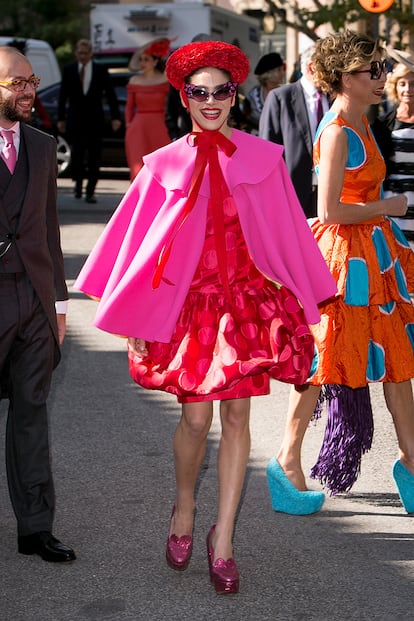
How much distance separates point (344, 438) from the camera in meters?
6.15

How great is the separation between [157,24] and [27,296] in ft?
78.8

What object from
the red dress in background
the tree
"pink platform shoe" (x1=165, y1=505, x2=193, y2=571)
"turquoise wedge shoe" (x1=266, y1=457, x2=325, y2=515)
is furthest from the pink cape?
the tree

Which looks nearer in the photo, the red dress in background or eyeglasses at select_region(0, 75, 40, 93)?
eyeglasses at select_region(0, 75, 40, 93)

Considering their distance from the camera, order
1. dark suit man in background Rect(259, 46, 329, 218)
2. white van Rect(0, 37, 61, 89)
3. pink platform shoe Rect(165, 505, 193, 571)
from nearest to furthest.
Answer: pink platform shoe Rect(165, 505, 193, 571), dark suit man in background Rect(259, 46, 329, 218), white van Rect(0, 37, 61, 89)

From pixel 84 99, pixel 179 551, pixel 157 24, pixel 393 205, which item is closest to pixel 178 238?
pixel 179 551

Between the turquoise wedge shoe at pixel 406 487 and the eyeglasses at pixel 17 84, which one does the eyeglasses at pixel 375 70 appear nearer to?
the eyeglasses at pixel 17 84

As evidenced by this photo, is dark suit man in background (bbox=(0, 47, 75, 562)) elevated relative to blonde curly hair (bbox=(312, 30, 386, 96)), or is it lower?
lower

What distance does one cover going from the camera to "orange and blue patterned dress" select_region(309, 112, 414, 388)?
5.93m

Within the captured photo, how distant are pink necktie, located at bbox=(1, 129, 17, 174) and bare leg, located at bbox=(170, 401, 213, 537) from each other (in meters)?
1.08

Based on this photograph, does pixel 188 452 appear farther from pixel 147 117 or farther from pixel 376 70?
pixel 147 117

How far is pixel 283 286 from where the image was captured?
5043 millimetres

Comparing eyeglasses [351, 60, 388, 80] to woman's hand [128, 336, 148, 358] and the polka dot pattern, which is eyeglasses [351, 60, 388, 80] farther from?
woman's hand [128, 336, 148, 358]

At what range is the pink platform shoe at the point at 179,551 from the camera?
517cm

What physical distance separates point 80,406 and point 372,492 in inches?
89.1
